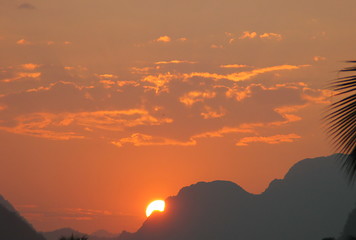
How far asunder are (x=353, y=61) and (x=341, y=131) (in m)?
1.11

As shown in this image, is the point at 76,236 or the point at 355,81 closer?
the point at 355,81

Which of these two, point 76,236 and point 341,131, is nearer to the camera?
point 341,131

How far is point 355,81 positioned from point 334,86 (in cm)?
42

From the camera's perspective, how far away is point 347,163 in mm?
9406

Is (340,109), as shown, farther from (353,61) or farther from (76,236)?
(76,236)

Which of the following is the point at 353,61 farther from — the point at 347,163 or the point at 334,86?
the point at 347,163

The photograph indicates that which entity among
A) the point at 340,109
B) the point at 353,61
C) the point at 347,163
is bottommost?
the point at 347,163

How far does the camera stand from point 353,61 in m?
9.39

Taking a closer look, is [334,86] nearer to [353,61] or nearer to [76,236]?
[353,61]

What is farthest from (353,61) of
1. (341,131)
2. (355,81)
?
(341,131)

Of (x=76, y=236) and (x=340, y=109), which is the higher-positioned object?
(x=76, y=236)

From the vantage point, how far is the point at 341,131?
30.6 feet

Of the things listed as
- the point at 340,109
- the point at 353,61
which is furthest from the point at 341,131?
the point at 353,61

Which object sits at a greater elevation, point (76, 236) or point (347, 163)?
point (76, 236)
